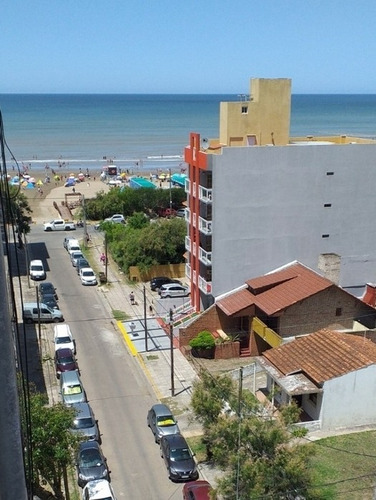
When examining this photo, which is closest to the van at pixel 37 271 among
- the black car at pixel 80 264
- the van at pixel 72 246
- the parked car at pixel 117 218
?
the black car at pixel 80 264

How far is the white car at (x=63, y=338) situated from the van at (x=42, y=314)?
3.06 metres

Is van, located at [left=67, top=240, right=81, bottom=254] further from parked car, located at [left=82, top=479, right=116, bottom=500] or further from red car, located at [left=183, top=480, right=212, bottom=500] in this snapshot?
red car, located at [left=183, top=480, right=212, bottom=500]

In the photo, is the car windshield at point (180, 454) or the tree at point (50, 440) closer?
the tree at point (50, 440)

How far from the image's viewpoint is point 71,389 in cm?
2672

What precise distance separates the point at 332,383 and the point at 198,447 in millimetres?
6193

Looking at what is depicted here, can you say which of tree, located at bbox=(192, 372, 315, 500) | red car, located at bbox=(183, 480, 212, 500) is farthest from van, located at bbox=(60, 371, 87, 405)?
tree, located at bbox=(192, 372, 315, 500)

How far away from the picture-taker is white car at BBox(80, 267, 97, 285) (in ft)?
144

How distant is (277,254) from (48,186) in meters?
65.4

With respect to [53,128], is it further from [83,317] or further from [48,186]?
[83,317]

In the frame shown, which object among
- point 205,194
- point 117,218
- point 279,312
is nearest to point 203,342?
point 279,312

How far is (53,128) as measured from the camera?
185000 millimetres

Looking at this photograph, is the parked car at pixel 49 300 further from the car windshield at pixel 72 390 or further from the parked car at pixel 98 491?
the parked car at pixel 98 491

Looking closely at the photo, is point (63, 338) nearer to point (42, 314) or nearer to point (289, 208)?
point (42, 314)

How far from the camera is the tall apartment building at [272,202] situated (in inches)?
1319
